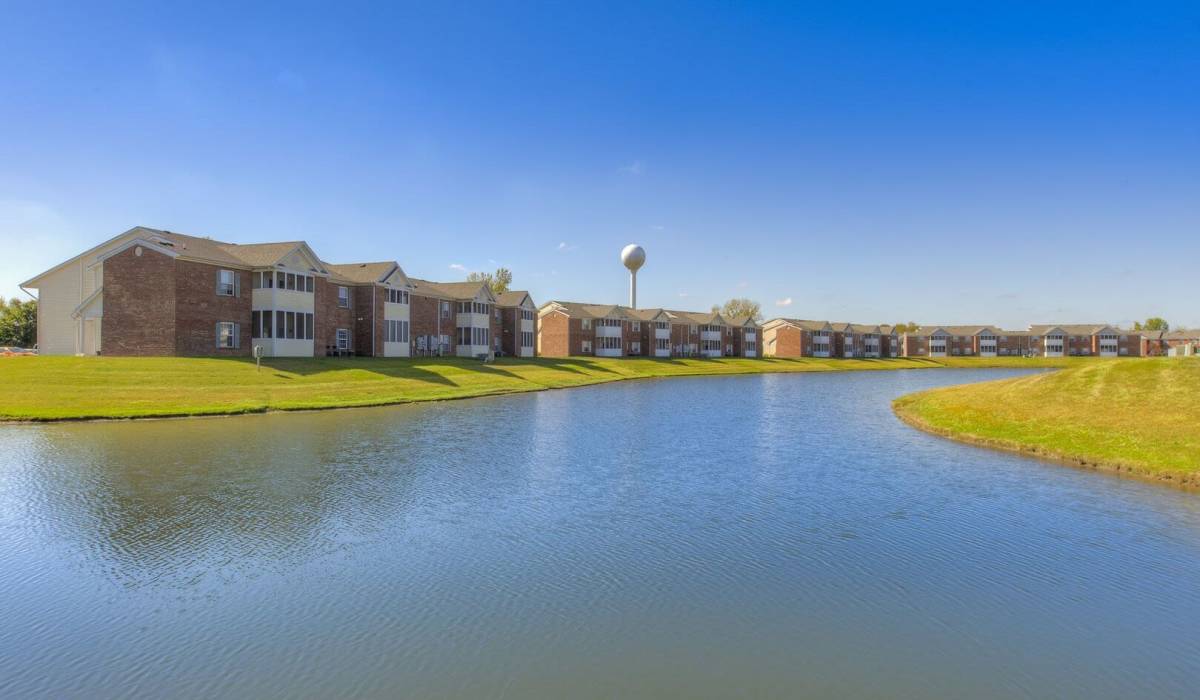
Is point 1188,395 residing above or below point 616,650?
above

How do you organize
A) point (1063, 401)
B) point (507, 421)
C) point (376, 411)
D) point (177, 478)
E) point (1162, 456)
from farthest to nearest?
point (376, 411), point (507, 421), point (1063, 401), point (1162, 456), point (177, 478)

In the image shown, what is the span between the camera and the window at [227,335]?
4734 centimetres

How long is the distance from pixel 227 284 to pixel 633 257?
259ft

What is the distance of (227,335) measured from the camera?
47.8m

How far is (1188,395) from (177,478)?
37860 millimetres

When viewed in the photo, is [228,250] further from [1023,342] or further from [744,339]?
[1023,342]

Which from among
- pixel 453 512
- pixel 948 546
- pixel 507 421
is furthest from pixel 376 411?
pixel 948 546

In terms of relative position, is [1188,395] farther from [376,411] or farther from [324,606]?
[376,411]

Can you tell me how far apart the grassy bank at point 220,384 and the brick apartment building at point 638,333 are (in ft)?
119

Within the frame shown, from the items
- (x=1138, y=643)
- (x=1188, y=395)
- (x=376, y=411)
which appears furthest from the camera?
(x=376, y=411)

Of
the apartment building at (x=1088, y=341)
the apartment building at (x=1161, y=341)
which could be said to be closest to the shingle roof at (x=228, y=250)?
the apartment building at (x=1088, y=341)

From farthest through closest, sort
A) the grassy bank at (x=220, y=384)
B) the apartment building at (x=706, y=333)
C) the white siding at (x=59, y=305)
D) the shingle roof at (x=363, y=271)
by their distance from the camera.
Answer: the apartment building at (x=706, y=333), the shingle roof at (x=363, y=271), the white siding at (x=59, y=305), the grassy bank at (x=220, y=384)

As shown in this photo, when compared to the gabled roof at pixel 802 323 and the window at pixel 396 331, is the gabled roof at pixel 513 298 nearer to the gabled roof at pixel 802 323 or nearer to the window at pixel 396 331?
the window at pixel 396 331

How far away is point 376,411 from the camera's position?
3716cm
